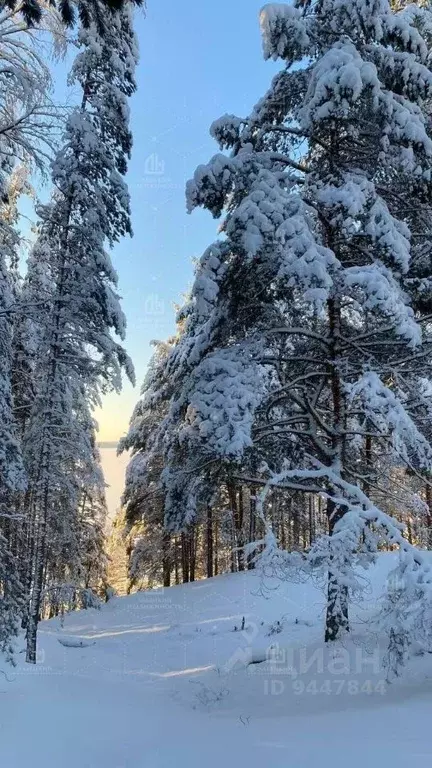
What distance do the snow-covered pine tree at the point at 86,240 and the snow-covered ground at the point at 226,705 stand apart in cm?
294

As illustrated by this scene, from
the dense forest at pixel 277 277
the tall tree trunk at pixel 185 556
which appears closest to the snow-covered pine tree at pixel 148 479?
the tall tree trunk at pixel 185 556

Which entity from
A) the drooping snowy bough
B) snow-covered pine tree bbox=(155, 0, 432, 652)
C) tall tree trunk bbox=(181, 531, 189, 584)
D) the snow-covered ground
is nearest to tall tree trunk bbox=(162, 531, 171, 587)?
tall tree trunk bbox=(181, 531, 189, 584)

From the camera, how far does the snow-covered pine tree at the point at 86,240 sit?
9945 mm

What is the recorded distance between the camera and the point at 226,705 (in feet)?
21.5

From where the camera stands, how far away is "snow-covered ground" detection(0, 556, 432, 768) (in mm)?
4250

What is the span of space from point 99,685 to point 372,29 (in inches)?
429

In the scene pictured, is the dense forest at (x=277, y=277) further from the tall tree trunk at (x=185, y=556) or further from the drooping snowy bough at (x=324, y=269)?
the tall tree trunk at (x=185, y=556)

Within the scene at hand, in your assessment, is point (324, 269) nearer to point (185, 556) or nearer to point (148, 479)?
point (148, 479)

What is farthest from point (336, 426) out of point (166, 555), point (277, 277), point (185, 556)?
point (166, 555)

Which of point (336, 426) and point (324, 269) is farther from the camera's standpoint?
point (336, 426)

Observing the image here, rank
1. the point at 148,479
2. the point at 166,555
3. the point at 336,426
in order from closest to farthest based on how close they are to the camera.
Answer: the point at 336,426 < the point at 148,479 < the point at 166,555

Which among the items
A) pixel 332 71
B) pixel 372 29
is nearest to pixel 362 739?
pixel 332 71

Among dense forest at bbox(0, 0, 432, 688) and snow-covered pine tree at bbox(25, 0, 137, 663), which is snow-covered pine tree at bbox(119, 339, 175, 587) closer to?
snow-covered pine tree at bbox(25, 0, 137, 663)

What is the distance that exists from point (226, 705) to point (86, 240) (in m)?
8.42
